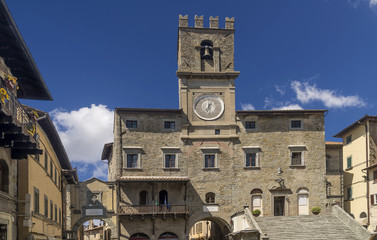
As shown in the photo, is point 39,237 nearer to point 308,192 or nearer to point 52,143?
point 52,143

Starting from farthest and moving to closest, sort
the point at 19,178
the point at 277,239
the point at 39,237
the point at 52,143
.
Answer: the point at 277,239
the point at 52,143
the point at 39,237
the point at 19,178

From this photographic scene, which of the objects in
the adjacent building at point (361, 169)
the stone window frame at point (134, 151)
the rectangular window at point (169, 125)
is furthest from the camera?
the rectangular window at point (169, 125)

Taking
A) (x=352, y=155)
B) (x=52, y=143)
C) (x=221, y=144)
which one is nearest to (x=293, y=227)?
(x=221, y=144)

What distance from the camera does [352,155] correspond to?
42.4m

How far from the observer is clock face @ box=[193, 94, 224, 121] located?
40.2 metres

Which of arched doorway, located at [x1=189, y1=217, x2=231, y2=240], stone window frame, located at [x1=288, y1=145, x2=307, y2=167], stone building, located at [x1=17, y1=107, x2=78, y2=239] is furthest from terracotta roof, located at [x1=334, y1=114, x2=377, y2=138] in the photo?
stone building, located at [x1=17, y1=107, x2=78, y2=239]

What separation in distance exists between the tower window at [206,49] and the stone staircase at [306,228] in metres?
15.6

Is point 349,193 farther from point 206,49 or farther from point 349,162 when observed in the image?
point 206,49

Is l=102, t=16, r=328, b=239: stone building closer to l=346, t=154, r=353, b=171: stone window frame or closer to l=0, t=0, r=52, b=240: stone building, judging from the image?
l=346, t=154, r=353, b=171: stone window frame

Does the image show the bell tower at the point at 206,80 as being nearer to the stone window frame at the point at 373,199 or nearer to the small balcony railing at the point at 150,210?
the small balcony railing at the point at 150,210

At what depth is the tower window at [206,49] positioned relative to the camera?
134ft

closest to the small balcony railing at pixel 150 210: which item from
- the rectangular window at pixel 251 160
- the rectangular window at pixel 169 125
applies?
the rectangular window at pixel 251 160

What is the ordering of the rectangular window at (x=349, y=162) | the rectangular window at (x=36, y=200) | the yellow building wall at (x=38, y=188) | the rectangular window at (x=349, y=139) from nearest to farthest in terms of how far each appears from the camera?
1. the yellow building wall at (x=38, y=188)
2. the rectangular window at (x=36, y=200)
3. the rectangular window at (x=349, y=162)
4. the rectangular window at (x=349, y=139)

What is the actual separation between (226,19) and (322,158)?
51.7 feet
